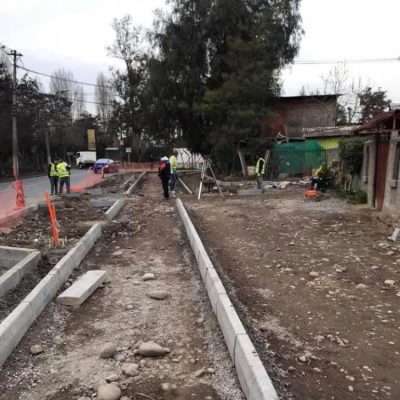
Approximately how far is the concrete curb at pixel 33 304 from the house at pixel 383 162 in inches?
288

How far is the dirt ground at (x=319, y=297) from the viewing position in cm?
389

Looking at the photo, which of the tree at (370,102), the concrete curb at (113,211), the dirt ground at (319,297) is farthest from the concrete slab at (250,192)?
the tree at (370,102)

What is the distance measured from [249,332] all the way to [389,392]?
1.48m

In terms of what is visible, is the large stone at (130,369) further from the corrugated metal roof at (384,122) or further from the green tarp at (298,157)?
the green tarp at (298,157)

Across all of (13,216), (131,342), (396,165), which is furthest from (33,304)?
(396,165)

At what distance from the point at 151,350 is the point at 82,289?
79.4 inches

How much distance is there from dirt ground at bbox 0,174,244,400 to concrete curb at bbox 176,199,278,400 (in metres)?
0.12

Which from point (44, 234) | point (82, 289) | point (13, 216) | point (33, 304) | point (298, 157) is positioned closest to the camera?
point (33, 304)

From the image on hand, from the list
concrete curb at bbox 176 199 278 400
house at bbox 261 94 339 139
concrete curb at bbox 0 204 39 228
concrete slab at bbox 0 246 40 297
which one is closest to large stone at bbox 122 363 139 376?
concrete curb at bbox 176 199 278 400

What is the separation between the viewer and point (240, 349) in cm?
393

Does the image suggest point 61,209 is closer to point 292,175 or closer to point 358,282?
point 358,282

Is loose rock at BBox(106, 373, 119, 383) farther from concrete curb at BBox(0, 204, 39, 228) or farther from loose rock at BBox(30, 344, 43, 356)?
concrete curb at BBox(0, 204, 39, 228)

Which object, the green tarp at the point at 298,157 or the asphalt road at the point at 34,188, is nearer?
the asphalt road at the point at 34,188

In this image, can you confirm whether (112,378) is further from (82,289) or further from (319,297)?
(319,297)
